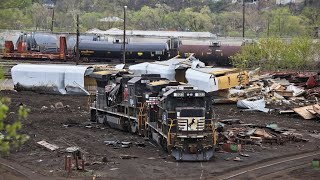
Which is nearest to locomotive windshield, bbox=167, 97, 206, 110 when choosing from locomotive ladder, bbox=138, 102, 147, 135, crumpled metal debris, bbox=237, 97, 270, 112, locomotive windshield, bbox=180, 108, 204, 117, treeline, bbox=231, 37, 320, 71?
locomotive windshield, bbox=180, 108, 204, 117

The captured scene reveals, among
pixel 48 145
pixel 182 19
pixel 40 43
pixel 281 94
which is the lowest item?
pixel 48 145

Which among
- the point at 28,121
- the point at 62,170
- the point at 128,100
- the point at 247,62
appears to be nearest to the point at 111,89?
the point at 128,100

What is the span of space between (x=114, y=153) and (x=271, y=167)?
21.9ft

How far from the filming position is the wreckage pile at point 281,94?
40.9 metres

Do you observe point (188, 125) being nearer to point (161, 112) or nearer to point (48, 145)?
point (161, 112)

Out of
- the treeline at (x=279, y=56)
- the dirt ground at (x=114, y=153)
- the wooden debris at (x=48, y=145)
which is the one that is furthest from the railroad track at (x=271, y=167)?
the treeline at (x=279, y=56)

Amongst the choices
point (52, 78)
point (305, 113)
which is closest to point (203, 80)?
point (305, 113)

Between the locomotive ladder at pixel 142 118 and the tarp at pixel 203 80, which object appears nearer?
the locomotive ladder at pixel 142 118

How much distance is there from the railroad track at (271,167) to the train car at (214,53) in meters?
43.3

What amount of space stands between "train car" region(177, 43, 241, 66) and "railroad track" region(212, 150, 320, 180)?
43.3 m

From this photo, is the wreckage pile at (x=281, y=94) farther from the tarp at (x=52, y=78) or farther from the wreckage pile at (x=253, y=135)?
the tarp at (x=52, y=78)

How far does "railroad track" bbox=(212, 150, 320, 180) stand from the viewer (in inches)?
875

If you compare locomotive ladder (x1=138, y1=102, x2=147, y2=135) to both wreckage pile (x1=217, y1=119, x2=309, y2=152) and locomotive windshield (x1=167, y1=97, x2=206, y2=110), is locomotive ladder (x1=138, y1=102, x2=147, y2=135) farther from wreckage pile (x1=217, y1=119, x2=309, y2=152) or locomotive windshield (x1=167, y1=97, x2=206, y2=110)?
locomotive windshield (x1=167, y1=97, x2=206, y2=110)

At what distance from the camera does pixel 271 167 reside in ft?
78.5
